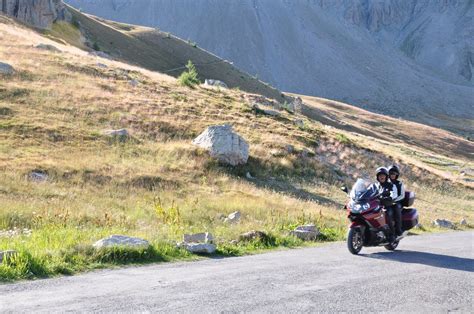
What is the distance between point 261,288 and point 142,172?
15976mm

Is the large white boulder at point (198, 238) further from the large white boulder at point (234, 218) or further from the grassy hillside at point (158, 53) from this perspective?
the grassy hillside at point (158, 53)

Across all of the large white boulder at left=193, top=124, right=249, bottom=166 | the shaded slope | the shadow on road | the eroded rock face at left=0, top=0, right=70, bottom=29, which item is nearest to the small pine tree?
the eroded rock face at left=0, top=0, right=70, bottom=29

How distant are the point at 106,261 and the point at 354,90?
485ft

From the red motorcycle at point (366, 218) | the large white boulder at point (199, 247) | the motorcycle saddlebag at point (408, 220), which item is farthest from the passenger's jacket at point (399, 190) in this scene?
the large white boulder at point (199, 247)

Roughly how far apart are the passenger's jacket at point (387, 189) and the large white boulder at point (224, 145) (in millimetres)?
15338

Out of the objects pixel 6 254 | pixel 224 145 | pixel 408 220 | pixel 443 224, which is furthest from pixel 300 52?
pixel 6 254

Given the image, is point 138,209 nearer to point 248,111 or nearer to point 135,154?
point 135,154

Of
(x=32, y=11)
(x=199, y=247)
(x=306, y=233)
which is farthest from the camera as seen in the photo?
(x=32, y=11)

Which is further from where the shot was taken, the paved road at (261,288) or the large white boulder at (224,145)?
the large white boulder at (224,145)

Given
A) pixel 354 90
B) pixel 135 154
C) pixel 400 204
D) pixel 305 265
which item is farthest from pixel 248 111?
pixel 354 90

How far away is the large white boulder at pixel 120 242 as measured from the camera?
973 cm

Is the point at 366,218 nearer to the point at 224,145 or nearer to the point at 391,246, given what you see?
the point at 391,246

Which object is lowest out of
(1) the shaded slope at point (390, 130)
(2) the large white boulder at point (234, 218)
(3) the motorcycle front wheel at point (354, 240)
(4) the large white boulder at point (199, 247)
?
(2) the large white boulder at point (234, 218)

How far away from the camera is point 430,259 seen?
11430mm
